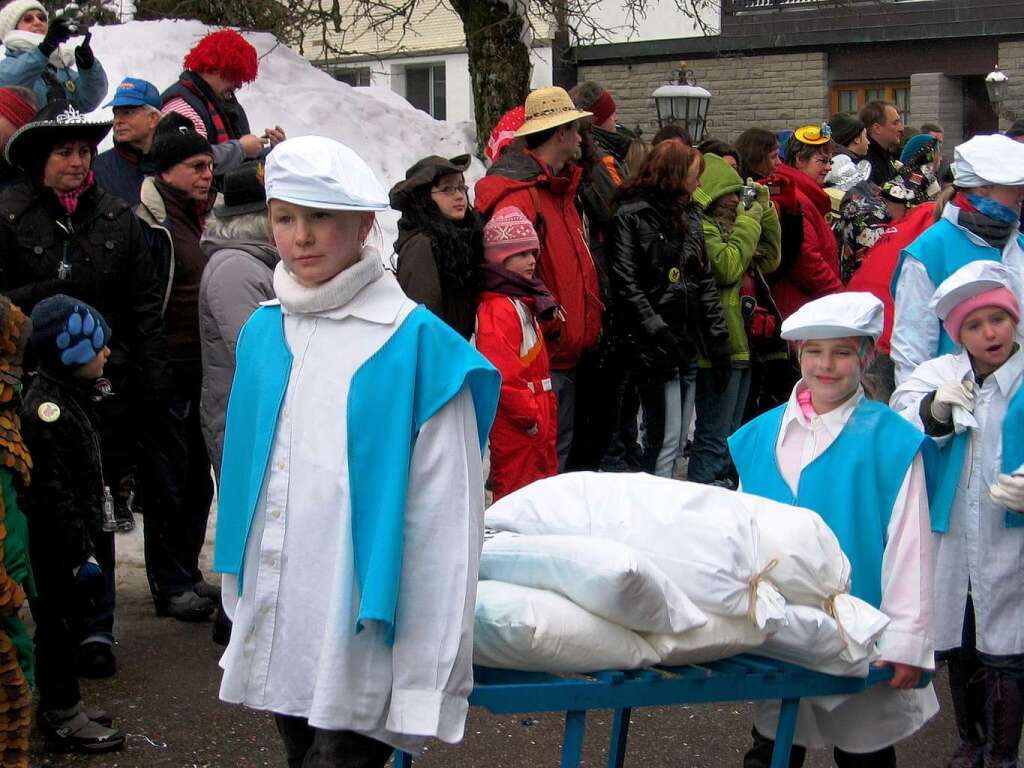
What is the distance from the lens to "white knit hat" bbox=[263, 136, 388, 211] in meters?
3.02

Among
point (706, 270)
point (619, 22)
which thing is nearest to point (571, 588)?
point (706, 270)

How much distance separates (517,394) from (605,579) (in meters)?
3.02

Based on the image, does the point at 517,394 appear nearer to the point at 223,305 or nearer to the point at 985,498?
the point at 223,305

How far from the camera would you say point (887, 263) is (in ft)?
25.0

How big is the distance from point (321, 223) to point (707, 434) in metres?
5.47

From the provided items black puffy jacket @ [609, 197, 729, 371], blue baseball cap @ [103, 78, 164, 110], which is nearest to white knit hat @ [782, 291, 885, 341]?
black puffy jacket @ [609, 197, 729, 371]

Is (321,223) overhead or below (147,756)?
overhead

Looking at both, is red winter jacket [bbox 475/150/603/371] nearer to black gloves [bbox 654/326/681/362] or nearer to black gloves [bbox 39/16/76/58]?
black gloves [bbox 654/326/681/362]

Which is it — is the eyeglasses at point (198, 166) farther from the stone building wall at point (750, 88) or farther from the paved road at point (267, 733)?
the stone building wall at point (750, 88)

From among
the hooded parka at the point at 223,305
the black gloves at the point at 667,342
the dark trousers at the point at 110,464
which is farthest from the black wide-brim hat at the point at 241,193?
the black gloves at the point at 667,342

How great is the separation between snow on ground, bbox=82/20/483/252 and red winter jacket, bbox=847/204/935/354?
528 cm

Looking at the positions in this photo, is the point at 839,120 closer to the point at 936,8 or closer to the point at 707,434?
the point at 707,434

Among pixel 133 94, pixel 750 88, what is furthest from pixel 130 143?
pixel 750 88

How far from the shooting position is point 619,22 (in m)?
26.2
